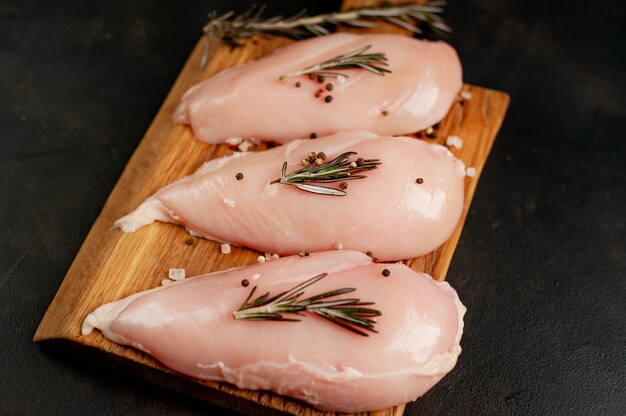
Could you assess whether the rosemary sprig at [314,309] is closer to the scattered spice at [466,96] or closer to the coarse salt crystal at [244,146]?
the coarse salt crystal at [244,146]

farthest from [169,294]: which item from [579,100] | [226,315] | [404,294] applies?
[579,100]

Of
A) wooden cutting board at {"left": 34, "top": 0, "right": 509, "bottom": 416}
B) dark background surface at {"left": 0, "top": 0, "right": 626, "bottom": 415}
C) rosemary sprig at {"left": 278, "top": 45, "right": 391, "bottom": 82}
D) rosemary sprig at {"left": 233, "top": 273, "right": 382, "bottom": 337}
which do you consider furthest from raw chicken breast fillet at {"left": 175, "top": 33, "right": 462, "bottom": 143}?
rosemary sprig at {"left": 233, "top": 273, "right": 382, "bottom": 337}

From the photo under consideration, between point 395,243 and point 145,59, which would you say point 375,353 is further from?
point 145,59

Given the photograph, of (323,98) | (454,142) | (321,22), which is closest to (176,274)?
(323,98)

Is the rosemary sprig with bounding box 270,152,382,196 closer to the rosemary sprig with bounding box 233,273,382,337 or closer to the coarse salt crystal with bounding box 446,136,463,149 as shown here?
the rosemary sprig with bounding box 233,273,382,337

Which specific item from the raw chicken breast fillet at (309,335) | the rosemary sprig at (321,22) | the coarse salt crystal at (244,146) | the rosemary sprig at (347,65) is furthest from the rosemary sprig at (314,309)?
the rosemary sprig at (321,22)

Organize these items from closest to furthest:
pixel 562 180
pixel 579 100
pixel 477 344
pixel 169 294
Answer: pixel 169 294 → pixel 477 344 → pixel 562 180 → pixel 579 100
